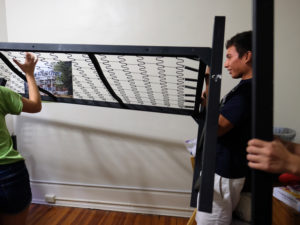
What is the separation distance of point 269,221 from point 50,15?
6.38ft

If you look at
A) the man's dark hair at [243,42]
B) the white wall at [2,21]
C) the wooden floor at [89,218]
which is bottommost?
the wooden floor at [89,218]

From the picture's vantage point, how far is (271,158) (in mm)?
395

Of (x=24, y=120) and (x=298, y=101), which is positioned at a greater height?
(x=298, y=101)

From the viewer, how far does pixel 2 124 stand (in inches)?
36.6

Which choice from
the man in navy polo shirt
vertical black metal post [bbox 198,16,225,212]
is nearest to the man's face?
the man in navy polo shirt

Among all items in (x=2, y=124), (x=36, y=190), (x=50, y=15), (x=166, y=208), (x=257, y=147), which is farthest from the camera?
(x=36, y=190)

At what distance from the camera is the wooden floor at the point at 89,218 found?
164cm

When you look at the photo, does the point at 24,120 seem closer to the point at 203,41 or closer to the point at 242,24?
the point at 203,41

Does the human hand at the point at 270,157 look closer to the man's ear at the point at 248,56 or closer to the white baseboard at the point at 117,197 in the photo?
the man's ear at the point at 248,56

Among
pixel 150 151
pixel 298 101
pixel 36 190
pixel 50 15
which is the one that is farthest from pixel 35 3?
pixel 298 101

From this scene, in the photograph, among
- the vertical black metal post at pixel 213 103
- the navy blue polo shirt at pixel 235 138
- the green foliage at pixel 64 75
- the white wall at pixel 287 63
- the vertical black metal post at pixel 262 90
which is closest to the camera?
the vertical black metal post at pixel 262 90

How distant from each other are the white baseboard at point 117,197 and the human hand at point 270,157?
1416 millimetres

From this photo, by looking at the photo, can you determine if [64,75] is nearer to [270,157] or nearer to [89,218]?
[89,218]

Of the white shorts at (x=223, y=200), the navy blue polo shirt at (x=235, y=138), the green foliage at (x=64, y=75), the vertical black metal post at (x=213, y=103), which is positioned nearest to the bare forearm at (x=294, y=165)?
the vertical black metal post at (x=213, y=103)
